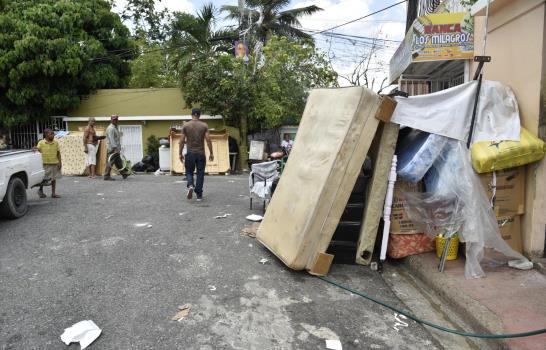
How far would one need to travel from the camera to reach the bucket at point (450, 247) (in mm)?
4805

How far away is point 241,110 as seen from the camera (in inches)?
630

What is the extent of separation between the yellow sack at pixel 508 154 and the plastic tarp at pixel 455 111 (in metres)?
0.29

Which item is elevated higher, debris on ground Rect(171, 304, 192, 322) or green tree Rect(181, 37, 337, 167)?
green tree Rect(181, 37, 337, 167)

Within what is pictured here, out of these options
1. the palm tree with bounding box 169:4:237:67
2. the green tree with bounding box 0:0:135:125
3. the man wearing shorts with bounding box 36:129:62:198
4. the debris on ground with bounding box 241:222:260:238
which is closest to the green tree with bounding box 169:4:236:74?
the palm tree with bounding box 169:4:237:67

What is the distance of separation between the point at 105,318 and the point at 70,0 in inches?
747

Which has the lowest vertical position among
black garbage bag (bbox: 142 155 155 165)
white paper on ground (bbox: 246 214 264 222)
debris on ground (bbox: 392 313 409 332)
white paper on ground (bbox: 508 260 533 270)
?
debris on ground (bbox: 392 313 409 332)

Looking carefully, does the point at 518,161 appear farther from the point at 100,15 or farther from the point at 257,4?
the point at 257,4

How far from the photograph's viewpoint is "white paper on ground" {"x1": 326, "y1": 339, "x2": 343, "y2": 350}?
3213 millimetres

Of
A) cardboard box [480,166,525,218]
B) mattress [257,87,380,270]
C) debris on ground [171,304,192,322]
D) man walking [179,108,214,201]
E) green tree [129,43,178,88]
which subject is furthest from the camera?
green tree [129,43,178,88]

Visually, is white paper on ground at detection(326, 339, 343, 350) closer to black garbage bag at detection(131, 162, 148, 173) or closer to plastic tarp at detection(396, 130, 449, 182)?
plastic tarp at detection(396, 130, 449, 182)

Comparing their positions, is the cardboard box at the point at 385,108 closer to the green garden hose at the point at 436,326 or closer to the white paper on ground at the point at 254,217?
the green garden hose at the point at 436,326

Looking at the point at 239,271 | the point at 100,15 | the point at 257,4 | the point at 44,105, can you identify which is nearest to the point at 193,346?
the point at 239,271

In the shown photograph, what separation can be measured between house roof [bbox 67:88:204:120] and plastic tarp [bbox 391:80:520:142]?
15.4 meters

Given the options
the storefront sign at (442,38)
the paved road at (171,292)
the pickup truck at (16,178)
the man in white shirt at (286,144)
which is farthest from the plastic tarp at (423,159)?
the man in white shirt at (286,144)
